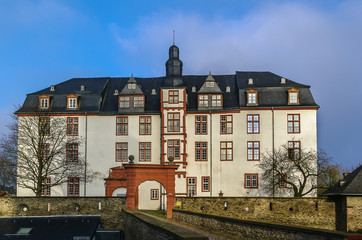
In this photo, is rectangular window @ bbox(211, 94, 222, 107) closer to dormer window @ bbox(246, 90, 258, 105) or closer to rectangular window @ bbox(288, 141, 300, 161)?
dormer window @ bbox(246, 90, 258, 105)

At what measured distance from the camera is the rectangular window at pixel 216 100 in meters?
42.9

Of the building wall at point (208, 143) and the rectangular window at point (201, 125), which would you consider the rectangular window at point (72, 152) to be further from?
the rectangular window at point (201, 125)

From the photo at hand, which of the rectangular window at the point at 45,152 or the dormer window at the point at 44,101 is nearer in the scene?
the rectangular window at the point at 45,152

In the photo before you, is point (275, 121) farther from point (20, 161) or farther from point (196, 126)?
point (20, 161)

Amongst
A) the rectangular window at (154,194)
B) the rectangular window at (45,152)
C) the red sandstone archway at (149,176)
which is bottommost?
the rectangular window at (154,194)

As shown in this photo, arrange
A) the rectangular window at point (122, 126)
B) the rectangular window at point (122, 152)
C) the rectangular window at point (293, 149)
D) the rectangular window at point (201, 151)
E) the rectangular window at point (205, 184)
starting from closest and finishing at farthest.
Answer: the rectangular window at point (293, 149) < the rectangular window at point (205, 184) < the rectangular window at point (201, 151) < the rectangular window at point (122, 152) < the rectangular window at point (122, 126)

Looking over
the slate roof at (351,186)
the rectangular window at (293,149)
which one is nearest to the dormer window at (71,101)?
the rectangular window at (293,149)

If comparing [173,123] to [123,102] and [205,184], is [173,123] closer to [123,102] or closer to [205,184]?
[123,102]

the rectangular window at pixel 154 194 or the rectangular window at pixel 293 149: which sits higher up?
the rectangular window at pixel 293 149

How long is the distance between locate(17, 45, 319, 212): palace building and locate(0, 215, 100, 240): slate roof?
35.8 feet

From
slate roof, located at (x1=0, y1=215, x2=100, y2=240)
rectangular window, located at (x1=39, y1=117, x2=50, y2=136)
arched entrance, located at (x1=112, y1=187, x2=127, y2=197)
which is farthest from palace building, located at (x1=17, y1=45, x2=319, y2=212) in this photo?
slate roof, located at (x1=0, y1=215, x2=100, y2=240)

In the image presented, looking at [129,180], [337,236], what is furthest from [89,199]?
[337,236]

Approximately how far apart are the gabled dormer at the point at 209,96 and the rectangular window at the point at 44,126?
12596mm

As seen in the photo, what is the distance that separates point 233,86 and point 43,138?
54.8 ft
